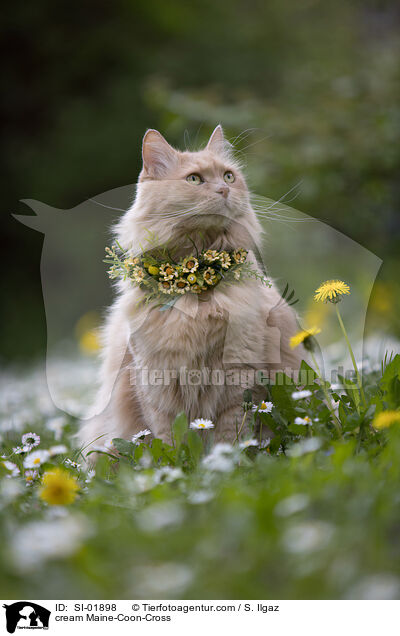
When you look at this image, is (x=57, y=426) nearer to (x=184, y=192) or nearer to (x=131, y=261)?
(x=131, y=261)

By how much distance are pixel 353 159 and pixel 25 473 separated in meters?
4.06

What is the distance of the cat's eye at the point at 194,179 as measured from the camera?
2262 millimetres

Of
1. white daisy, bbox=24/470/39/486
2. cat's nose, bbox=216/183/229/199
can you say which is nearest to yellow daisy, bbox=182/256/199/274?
cat's nose, bbox=216/183/229/199

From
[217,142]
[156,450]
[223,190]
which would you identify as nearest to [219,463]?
[156,450]

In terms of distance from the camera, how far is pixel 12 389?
193 inches

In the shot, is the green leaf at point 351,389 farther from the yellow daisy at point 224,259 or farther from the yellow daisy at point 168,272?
the yellow daisy at point 168,272

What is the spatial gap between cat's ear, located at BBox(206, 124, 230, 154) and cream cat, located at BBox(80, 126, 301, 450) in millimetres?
47

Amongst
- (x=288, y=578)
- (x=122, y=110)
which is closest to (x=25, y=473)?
(x=288, y=578)

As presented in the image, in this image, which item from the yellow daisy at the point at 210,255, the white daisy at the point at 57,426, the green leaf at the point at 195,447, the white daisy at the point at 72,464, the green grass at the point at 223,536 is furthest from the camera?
the white daisy at the point at 57,426

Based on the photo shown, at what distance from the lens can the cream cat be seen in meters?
2.27

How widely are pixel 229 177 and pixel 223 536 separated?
5.00 feet

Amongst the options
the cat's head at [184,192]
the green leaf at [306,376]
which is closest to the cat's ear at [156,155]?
the cat's head at [184,192]

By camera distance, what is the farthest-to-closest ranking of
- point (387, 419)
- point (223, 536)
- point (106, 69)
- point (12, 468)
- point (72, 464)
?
point (106, 69), point (72, 464), point (12, 468), point (387, 419), point (223, 536)
